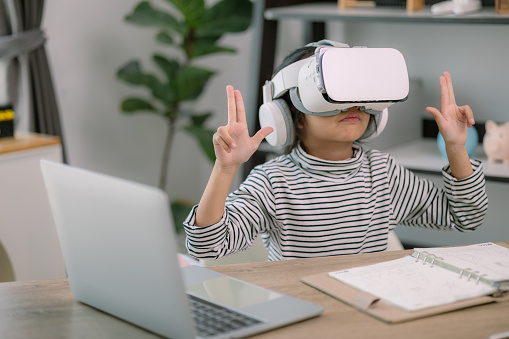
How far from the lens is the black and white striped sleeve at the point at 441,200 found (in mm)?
1477

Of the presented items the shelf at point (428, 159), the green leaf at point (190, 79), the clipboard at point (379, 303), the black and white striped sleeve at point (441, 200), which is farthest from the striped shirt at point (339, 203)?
the green leaf at point (190, 79)

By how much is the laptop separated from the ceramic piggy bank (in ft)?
4.16

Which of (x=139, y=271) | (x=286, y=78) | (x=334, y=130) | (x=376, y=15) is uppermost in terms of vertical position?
(x=376, y=15)

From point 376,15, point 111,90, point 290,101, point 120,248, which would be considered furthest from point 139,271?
point 111,90

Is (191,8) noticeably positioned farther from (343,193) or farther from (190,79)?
(343,193)

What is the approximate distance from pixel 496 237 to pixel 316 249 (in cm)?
115

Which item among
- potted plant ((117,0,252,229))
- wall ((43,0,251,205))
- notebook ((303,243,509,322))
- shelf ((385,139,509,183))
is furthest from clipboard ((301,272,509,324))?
wall ((43,0,251,205))

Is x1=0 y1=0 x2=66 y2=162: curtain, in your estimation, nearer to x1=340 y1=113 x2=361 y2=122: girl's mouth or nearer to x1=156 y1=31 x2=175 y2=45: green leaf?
x1=156 y1=31 x2=175 y2=45: green leaf

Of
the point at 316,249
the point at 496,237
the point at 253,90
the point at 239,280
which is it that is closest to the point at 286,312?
the point at 239,280

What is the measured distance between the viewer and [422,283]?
111 centimetres

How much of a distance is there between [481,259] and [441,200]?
0.34m

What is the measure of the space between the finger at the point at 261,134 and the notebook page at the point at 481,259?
36 centimetres

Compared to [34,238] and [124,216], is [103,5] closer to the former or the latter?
[34,238]

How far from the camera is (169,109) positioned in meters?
3.02
